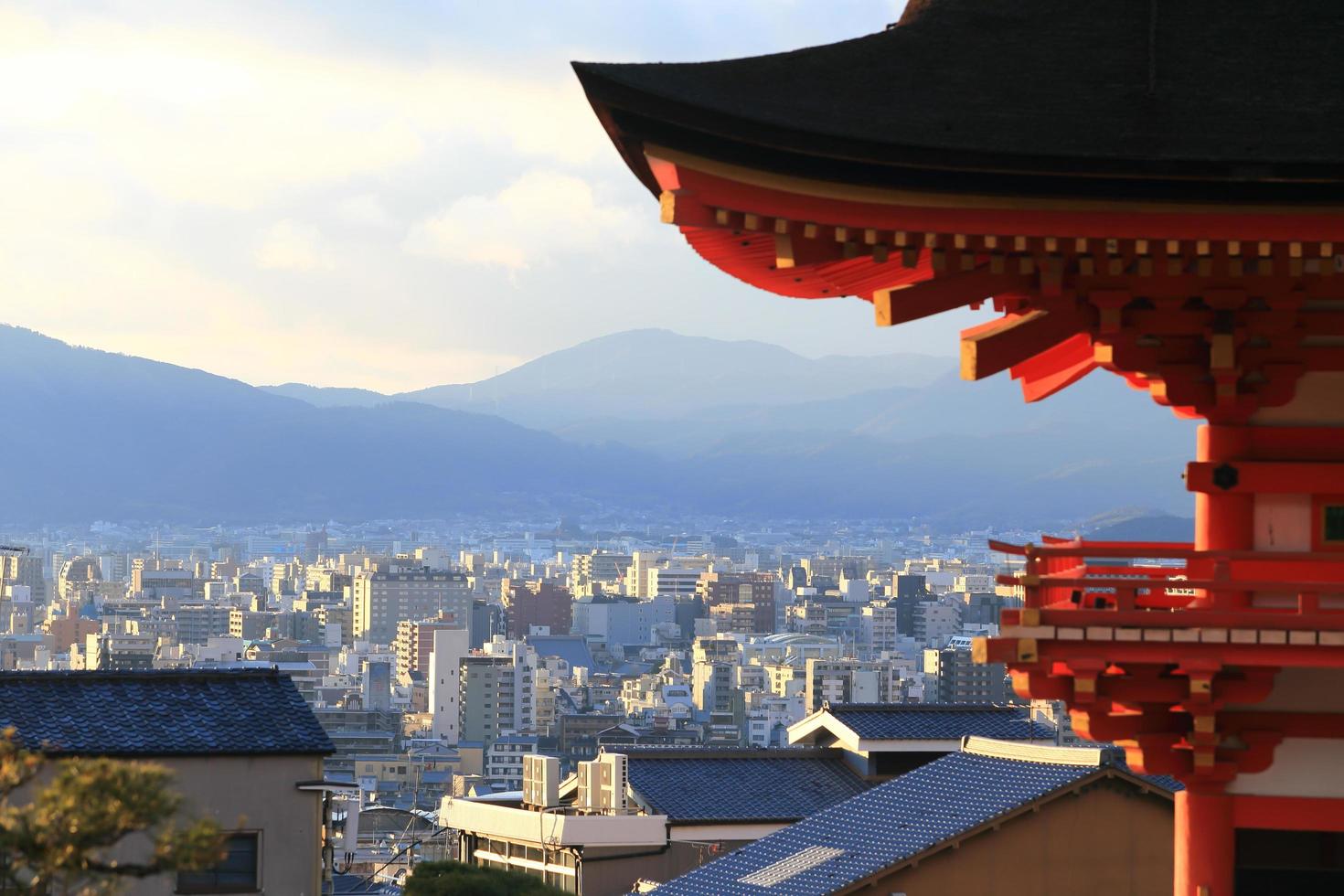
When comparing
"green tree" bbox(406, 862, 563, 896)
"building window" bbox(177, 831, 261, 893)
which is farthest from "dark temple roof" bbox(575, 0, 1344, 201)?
"green tree" bbox(406, 862, 563, 896)

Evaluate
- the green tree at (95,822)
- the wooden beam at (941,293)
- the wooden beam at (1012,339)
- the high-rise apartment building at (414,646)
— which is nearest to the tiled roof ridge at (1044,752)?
the wooden beam at (1012,339)

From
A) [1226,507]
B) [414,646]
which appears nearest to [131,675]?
[1226,507]

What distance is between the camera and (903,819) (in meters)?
10.3

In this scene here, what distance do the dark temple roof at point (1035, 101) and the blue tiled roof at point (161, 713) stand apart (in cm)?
515

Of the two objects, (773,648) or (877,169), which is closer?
(877,169)

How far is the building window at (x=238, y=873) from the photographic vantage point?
376 inches

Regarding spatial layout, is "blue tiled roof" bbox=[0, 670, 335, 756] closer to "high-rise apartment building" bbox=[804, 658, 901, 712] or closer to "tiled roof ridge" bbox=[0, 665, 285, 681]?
"tiled roof ridge" bbox=[0, 665, 285, 681]

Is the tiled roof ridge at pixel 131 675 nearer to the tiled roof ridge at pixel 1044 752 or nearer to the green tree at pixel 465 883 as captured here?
the green tree at pixel 465 883

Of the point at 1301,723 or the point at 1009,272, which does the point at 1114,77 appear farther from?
the point at 1301,723

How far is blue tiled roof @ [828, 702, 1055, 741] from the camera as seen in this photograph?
44.4 ft

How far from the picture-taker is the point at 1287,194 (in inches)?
Answer: 185

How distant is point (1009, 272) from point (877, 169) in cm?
49

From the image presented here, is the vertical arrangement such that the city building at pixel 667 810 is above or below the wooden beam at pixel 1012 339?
below

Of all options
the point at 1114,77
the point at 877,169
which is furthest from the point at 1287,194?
the point at 877,169
